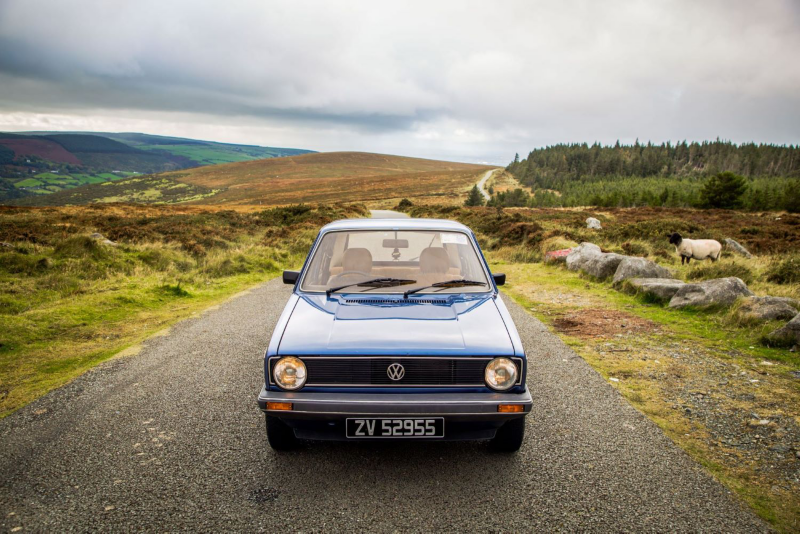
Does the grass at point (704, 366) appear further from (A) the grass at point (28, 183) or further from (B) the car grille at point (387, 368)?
(A) the grass at point (28, 183)

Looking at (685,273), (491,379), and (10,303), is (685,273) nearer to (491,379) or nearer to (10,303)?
(491,379)

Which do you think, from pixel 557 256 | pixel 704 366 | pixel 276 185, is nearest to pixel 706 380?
pixel 704 366

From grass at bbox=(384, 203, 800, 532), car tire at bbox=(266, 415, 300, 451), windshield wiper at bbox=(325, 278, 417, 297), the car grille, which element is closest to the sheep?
grass at bbox=(384, 203, 800, 532)

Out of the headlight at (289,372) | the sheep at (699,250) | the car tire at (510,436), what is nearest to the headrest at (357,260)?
the headlight at (289,372)

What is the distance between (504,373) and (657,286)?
7.06m

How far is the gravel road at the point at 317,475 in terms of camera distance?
2.66 m

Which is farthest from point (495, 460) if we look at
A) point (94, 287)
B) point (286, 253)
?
point (286, 253)

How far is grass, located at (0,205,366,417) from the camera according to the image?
5449 millimetres

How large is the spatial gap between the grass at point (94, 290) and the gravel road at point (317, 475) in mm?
1141

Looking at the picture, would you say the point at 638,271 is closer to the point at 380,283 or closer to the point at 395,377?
the point at 380,283

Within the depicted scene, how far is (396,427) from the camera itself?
285 cm

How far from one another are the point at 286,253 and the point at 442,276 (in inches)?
518

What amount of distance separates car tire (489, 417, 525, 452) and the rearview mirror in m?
1.94

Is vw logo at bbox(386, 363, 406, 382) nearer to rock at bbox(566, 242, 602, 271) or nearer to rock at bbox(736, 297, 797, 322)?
rock at bbox(736, 297, 797, 322)
